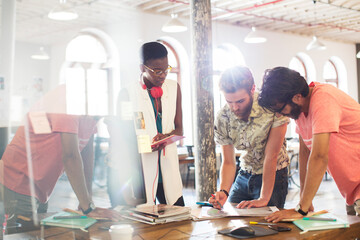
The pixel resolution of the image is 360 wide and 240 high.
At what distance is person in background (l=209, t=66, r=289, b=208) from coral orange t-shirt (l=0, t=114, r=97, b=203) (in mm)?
878

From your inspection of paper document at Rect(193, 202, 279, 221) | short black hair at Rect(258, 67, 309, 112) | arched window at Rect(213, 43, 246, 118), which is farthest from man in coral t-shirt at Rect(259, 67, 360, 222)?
Answer: arched window at Rect(213, 43, 246, 118)

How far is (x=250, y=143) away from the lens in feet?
7.41

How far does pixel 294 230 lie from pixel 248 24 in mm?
8915

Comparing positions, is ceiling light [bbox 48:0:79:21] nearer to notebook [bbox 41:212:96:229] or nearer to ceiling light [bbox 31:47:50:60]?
ceiling light [bbox 31:47:50:60]

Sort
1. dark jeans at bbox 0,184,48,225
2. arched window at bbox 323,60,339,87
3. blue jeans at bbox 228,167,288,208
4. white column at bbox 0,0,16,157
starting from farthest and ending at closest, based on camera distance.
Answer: arched window at bbox 323,60,339,87 → blue jeans at bbox 228,167,288,208 → dark jeans at bbox 0,184,48,225 → white column at bbox 0,0,16,157

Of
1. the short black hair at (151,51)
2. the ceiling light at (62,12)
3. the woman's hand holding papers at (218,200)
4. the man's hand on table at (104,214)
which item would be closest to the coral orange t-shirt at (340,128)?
the woman's hand holding papers at (218,200)

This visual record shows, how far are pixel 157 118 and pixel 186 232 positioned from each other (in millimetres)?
733

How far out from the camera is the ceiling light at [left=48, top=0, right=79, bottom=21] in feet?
4.97

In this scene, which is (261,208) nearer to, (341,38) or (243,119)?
(243,119)

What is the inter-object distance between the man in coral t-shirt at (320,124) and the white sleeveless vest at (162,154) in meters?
0.60

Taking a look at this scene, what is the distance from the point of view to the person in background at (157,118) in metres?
2.12

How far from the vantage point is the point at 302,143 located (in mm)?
2215

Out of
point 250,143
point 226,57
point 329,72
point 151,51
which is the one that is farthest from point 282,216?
point 329,72

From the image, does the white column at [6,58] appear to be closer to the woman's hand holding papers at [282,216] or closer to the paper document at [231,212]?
the paper document at [231,212]
